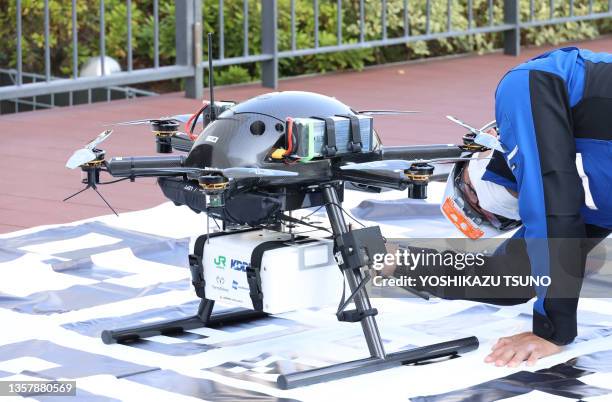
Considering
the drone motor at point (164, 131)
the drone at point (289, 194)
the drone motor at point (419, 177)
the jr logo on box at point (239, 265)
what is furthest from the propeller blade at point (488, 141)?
the drone motor at point (164, 131)

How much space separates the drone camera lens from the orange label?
0.59 meters

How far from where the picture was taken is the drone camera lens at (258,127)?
4191 mm

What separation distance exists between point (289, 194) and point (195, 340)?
24.9 inches

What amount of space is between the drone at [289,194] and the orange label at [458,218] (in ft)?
0.64

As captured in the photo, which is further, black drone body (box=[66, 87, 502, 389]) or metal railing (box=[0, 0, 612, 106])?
metal railing (box=[0, 0, 612, 106])

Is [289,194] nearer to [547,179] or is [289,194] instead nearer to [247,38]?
[547,179]

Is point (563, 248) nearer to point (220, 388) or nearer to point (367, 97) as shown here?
point (220, 388)

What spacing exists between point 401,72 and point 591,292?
580cm

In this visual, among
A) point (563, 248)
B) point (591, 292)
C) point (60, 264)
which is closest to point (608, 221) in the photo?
point (563, 248)

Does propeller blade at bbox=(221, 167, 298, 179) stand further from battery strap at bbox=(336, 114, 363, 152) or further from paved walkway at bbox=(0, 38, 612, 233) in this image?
paved walkway at bbox=(0, 38, 612, 233)

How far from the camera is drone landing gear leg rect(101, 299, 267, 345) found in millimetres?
4453

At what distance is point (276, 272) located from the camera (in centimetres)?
408

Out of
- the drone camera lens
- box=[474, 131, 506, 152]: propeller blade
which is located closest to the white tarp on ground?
the drone camera lens

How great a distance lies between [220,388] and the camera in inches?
158
